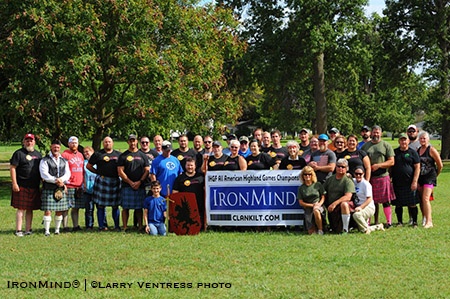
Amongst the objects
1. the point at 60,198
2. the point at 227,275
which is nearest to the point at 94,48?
the point at 60,198

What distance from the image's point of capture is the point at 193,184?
10.9 meters

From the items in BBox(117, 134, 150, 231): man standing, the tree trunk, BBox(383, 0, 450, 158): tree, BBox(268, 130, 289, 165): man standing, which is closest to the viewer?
BBox(117, 134, 150, 231): man standing

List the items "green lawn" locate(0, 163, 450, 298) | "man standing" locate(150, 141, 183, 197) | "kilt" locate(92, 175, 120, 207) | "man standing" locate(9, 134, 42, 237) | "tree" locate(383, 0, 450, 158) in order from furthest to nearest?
"tree" locate(383, 0, 450, 158), "kilt" locate(92, 175, 120, 207), "man standing" locate(150, 141, 183, 197), "man standing" locate(9, 134, 42, 237), "green lawn" locate(0, 163, 450, 298)

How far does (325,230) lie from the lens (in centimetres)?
1047

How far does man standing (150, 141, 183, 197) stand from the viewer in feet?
35.6

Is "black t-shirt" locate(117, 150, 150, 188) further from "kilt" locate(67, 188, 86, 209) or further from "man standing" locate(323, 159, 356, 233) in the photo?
"man standing" locate(323, 159, 356, 233)

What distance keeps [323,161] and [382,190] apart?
122 cm

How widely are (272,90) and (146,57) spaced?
11.0 meters

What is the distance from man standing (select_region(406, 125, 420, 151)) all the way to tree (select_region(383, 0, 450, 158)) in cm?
2024

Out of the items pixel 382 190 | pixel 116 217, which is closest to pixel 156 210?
pixel 116 217

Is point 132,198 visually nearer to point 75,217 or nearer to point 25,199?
point 75,217

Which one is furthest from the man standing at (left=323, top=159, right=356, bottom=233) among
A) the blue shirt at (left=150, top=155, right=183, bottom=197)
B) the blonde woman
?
the blue shirt at (left=150, top=155, right=183, bottom=197)

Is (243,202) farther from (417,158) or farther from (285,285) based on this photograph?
(285,285)

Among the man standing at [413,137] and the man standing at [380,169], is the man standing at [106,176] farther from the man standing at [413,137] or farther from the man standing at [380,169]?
the man standing at [413,137]
